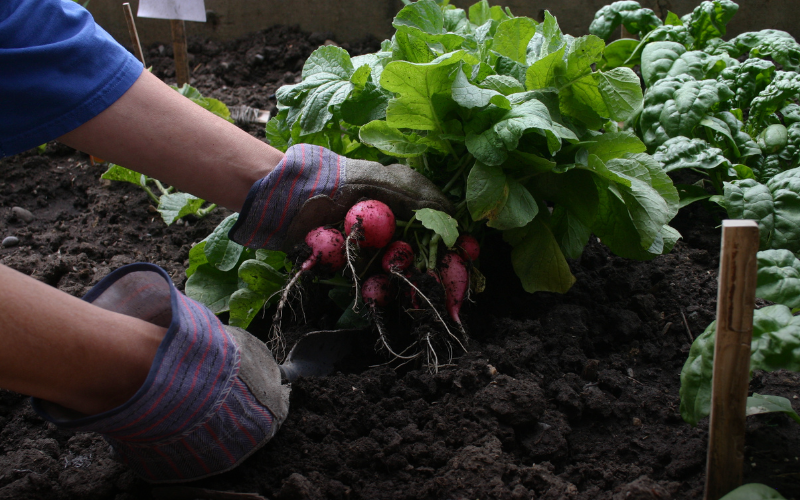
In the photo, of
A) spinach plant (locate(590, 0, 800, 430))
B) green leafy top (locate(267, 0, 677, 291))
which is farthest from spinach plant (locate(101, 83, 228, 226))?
spinach plant (locate(590, 0, 800, 430))

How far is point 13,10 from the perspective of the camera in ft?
4.80

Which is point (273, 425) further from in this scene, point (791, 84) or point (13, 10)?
point (791, 84)

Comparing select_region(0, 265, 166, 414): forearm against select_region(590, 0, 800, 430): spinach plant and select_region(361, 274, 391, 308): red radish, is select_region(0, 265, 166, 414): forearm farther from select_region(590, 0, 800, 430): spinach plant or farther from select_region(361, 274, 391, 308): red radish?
select_region(590, 0, 800, 430): spinach plant

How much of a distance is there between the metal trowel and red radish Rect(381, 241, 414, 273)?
268 mm

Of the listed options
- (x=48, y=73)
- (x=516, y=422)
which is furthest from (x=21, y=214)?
(x=516, y=422)

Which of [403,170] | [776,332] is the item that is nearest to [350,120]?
[403,170]

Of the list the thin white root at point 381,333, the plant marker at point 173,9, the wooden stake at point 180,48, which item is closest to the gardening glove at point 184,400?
the thin white root at point 381,333

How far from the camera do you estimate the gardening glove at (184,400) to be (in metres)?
1.20

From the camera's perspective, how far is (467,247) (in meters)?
1.77

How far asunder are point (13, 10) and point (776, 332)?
1.95 meters

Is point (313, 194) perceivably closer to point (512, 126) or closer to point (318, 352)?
point (318, 352)

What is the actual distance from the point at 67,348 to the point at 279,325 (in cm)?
62

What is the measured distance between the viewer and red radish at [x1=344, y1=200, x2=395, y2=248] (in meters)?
1.64

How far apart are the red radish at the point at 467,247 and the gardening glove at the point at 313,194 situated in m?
0.12
